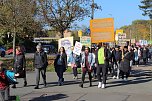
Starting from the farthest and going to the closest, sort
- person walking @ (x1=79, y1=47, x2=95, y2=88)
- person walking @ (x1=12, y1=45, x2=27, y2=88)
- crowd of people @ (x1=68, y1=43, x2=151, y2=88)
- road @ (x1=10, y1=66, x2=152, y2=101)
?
person walking @ (x1=79, y1=47, x2=95, y2=88) < crowd of people @ (x1=68, y1=43, x2=151, y2=88) < person walking @ (x1=12, y1=45, x2=27, y2=88) < road @ (x1=10, y1=66, x2=152, y2=101)

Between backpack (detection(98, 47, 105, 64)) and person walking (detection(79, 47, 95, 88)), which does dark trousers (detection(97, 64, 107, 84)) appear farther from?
person walking (detection(79, 47, 95, 88))

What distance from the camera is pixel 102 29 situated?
23688 mm

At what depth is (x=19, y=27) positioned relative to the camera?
32.3m

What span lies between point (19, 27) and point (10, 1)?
220 centimetres

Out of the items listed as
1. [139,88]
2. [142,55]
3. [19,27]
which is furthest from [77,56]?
[142,55]

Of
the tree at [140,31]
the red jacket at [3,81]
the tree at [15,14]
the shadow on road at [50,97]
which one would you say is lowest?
the shadow on road at [50,97]

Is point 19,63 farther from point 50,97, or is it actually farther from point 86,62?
point 86,62

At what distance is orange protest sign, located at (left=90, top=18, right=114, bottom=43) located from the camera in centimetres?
2341

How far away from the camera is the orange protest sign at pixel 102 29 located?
23406 millimetres

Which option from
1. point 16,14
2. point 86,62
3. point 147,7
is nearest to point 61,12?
point 16,14

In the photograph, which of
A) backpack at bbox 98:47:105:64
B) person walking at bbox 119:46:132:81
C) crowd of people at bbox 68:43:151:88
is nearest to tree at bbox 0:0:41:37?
crowd of people at bbox 68:43:151:88

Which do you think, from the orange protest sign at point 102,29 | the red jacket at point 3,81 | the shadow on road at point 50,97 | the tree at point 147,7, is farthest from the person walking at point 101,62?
the tree at point 147,7

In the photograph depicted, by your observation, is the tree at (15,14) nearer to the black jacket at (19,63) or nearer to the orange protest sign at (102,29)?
the orange protest sign at (102,29)

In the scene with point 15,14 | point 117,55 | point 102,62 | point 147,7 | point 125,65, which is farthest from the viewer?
point 147,7
